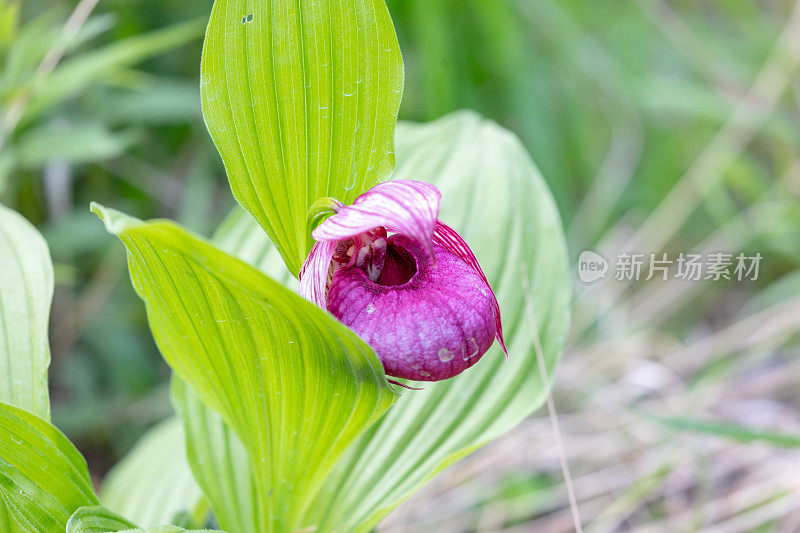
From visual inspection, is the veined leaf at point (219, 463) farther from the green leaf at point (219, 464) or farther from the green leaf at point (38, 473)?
the green leaf at point (38, 473)

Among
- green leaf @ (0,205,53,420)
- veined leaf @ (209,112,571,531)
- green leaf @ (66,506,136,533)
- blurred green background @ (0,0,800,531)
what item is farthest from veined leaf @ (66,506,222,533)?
blurred green background @ (0,0,800,531)

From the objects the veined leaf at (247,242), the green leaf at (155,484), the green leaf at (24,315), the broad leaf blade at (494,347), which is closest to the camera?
the green leaf at (24,315)

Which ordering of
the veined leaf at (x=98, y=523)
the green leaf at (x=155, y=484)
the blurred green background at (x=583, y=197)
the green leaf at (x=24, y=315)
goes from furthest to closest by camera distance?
the blurred green background at (x=583, y=197) < the green leaf at (x=155, y=484) < the green leaf at (x=24, y=315) < the veined leaf at (x=98, y=523)

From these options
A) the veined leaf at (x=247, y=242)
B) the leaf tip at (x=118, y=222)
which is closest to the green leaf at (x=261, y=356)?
the leaf tip at (x=118, y=222)

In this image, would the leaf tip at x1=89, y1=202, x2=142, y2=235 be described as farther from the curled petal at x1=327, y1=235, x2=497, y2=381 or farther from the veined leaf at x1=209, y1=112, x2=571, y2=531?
the veined leaf at x1=209, y1=112, x2=571, y2=531

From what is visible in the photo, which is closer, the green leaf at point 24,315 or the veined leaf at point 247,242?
the green leaf at point 24,315

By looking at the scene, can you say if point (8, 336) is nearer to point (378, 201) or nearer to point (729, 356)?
point (378, 201)
